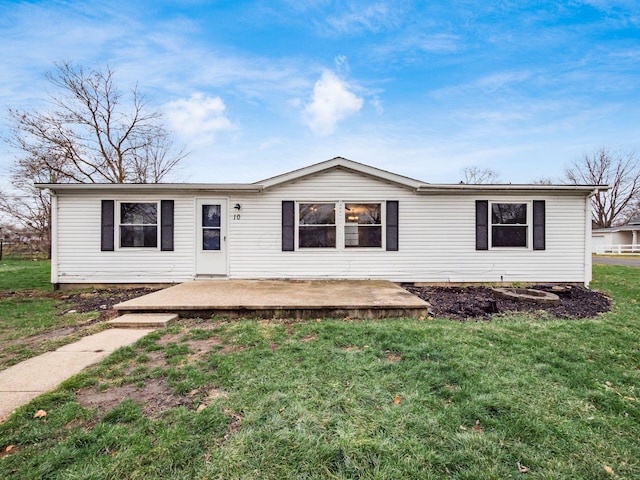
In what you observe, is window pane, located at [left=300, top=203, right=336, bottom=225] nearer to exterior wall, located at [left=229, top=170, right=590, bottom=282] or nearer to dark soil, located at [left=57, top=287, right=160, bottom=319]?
exterior wall, located at [left=229, top=170, right=590, bottom=282]

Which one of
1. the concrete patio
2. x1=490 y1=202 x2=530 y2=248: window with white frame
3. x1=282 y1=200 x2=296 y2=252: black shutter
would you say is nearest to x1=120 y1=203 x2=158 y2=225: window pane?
the concrete patio

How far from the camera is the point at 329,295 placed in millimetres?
5527

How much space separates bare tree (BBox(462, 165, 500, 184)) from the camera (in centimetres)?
2936

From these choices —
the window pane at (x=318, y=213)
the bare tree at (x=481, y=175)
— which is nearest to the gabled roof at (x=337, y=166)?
the window pane at (x=318, y=213)

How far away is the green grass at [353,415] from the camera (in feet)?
5.21

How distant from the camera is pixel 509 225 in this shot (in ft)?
25.3

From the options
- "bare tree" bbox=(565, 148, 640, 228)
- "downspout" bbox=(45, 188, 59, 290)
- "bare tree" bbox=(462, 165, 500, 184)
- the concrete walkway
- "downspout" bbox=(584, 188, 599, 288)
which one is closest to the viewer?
the concrete walkway

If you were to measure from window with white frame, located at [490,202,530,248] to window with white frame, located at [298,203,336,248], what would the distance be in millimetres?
4361

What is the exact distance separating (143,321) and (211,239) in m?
3.54

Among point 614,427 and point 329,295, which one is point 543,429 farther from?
point 329,295

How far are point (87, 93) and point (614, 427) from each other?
2268 cm

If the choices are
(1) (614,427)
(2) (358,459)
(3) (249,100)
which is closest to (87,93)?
(3) (249,100)

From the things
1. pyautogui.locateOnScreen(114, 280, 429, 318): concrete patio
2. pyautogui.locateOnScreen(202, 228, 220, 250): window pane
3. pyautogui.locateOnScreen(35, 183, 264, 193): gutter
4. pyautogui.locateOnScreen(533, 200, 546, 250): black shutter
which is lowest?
pyautogui.locateOnScreen(114, 280, 429, 318): concrete patio

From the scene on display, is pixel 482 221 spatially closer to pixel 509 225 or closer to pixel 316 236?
pixel 509 225
